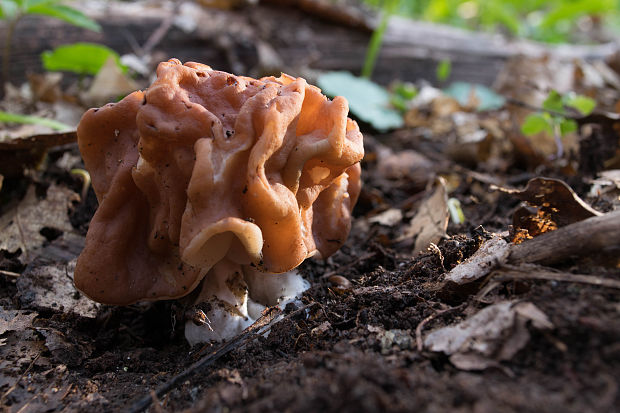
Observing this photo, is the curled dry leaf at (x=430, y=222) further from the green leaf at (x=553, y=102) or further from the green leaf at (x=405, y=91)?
the green leaf at (x=405, y=91)

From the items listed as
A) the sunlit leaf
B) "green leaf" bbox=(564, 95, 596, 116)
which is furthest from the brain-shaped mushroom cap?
"green leaf" bbox=(564, 95, 596, 116)

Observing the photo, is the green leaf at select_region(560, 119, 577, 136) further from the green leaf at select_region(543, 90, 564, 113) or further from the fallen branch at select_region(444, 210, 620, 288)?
the fallen branch at select_region(444, 210, 620, 288)

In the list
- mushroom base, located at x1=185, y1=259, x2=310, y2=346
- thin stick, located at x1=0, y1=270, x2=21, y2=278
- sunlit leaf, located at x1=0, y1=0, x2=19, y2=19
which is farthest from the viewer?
sunlit leaf, located at x1=0, y1=0, x2=19, y2=19

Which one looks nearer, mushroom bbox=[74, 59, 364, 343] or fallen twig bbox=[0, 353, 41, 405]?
fallen twig bbox=[0, 353, 41, 405]

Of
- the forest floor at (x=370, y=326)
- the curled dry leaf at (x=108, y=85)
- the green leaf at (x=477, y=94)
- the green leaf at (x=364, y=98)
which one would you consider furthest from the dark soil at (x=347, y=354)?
the green leaf at (x=477, y=94)

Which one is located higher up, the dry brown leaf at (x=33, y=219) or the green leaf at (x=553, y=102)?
the green leaf at (x=553, y=102)

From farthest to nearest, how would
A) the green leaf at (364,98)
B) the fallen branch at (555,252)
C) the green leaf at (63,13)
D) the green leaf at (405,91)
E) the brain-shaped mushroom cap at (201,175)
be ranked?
the green leaf at (405,91), the green leaf at (364,98), the green leaf at (63,13), the brain-shaped mushroom cap at (201,175), the fallen branch at (555,252)
